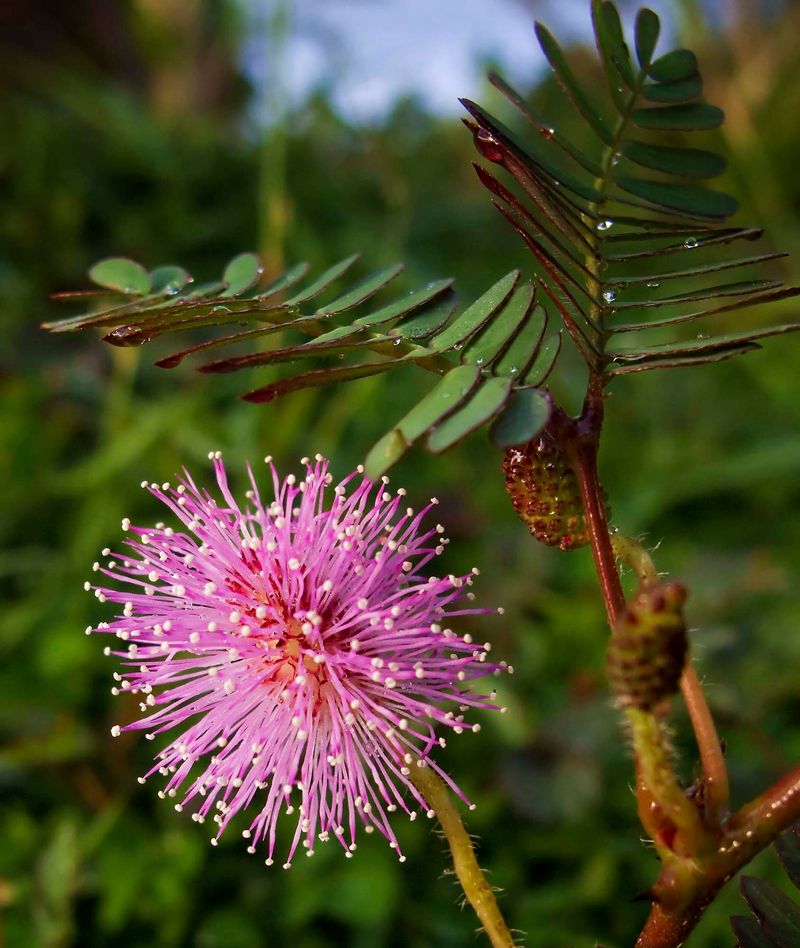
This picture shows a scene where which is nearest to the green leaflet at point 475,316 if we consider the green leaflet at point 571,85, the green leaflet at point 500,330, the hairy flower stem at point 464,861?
the green leaflet at point 500,330

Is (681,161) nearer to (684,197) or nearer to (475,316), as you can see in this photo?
(684,197)

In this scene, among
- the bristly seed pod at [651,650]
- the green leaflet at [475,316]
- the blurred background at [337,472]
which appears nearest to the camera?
the bristly seed pod at [651,650]

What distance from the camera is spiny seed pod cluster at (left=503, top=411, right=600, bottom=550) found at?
424mm

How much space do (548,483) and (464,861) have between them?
0.64ft

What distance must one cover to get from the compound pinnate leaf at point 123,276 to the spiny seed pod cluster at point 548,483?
24 cm

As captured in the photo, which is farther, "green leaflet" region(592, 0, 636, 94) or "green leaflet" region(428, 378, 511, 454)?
"green leaflet" region(592, 0, 636, 94)

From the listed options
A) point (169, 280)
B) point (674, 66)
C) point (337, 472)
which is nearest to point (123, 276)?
point (169, 280)

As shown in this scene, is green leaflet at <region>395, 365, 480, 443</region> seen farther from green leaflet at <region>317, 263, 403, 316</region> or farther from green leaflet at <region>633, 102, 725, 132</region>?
green leaflet at <region>633, 102, 725, 132</region>

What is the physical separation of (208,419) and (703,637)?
3.29 ft

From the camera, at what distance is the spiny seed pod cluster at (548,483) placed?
16.7 inches

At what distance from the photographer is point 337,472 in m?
1.65

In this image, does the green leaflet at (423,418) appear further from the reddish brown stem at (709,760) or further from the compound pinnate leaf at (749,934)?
the compound pinnate leaf at (749,934)

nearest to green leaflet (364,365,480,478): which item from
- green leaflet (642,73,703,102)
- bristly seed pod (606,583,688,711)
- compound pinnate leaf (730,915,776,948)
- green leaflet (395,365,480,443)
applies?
green leaflet (395,365,480,443)

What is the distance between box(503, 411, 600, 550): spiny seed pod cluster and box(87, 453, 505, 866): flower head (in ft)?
0.30
